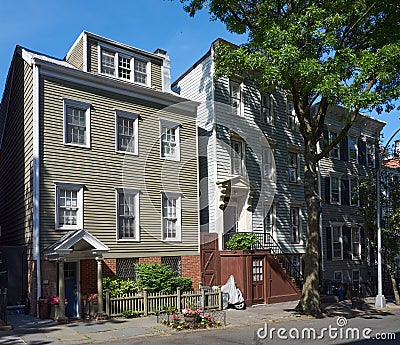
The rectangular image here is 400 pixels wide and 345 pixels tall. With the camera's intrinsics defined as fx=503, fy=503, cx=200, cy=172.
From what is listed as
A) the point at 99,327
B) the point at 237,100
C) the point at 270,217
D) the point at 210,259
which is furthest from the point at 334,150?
the point at 99,327

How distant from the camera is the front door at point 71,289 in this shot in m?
19.1

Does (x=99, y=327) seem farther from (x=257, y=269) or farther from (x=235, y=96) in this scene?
(x=235, y=96)

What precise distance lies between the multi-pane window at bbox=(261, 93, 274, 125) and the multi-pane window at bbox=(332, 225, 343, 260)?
8725 millimetres

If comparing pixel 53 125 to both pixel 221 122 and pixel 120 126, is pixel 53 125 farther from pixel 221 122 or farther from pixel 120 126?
pixel 221 122

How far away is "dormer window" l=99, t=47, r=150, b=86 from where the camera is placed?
21.6 m

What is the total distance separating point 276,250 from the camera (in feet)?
87.5

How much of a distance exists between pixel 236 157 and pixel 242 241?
4.48 m

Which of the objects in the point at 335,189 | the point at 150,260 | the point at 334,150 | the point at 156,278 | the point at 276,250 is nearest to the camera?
the point at 156,278

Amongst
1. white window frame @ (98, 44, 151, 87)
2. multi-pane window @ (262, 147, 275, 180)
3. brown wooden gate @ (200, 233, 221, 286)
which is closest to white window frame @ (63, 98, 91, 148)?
white window frame @ (98, 44, 151, 87)

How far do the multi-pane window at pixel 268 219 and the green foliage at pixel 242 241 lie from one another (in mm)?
2861

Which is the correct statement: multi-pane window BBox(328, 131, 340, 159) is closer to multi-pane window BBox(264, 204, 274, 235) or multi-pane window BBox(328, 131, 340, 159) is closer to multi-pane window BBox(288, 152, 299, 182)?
multi-pane window BBox(288, 152, 299, 182)

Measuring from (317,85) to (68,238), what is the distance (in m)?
10.4

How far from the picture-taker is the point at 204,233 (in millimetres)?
23531

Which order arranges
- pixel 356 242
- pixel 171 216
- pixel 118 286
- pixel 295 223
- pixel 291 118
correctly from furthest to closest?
pixel 356 242, pixel 291 118, pixel 295 223, pixel 171 216, pixel 118 286
